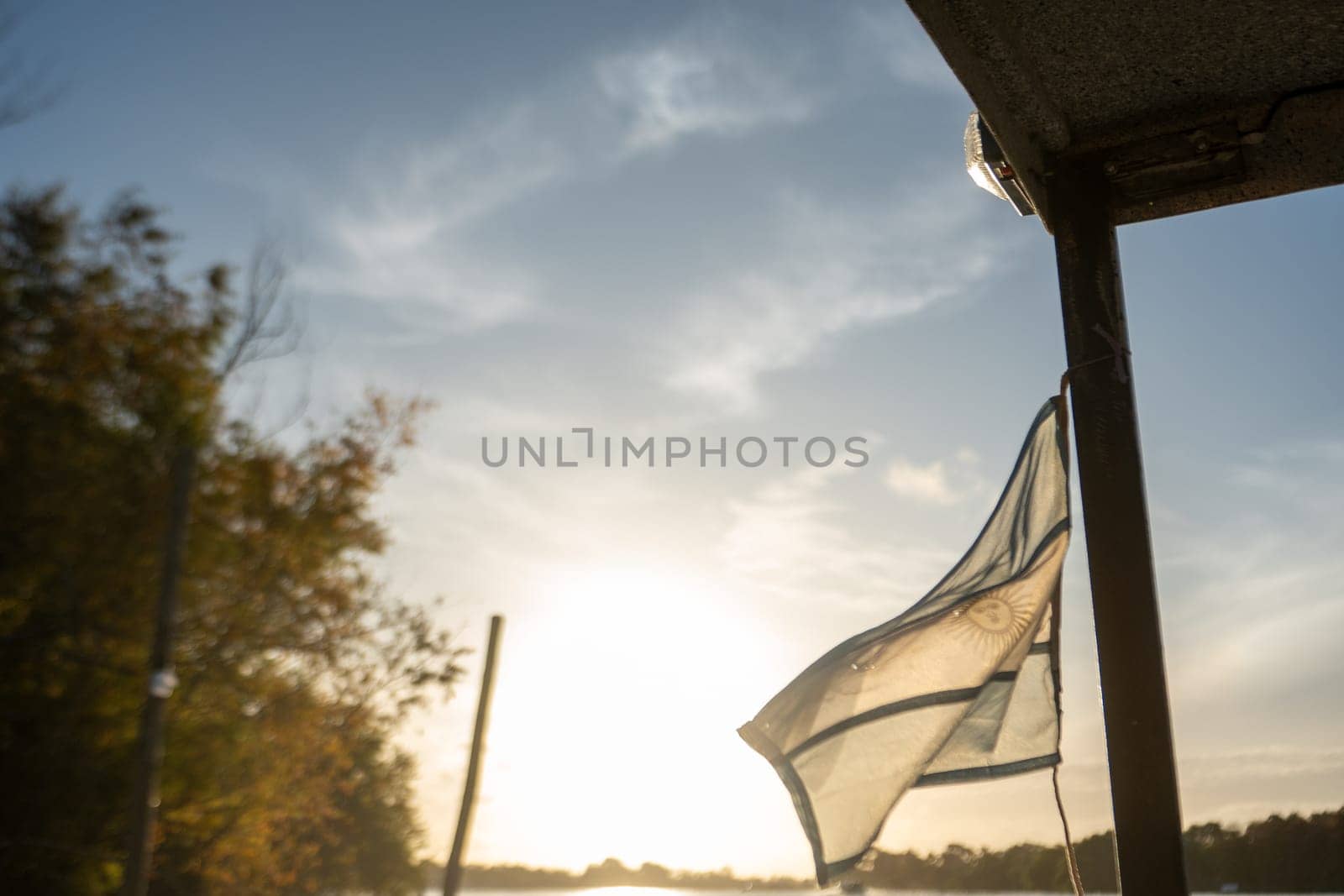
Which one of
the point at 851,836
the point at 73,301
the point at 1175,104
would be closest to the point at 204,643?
the point at 73,301

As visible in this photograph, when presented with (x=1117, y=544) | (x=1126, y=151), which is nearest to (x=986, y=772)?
(x=1117, y=544)

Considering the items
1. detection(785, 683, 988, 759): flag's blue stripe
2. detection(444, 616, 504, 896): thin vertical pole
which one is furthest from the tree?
detection(785, 683, 988, 759): flag's blue stripe

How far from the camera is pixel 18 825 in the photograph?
52.9 feet

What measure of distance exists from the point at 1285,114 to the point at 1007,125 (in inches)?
28.4

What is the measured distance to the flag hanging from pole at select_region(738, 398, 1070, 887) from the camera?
2809 mm

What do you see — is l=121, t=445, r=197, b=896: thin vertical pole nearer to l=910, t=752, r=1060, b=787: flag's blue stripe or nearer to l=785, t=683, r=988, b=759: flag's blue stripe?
l=785, t=683, r=988, b=759: flag's blue stripe

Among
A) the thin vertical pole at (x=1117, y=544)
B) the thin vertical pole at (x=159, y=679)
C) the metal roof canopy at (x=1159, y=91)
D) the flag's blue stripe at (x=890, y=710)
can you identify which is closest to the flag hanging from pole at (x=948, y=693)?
the flag's blue stripe at (x=890, y=710)

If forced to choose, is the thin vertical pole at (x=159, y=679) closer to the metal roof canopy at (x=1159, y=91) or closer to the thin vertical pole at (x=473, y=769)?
the thin vertical pole at (x=473, y=769)

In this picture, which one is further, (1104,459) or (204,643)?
(204,643)

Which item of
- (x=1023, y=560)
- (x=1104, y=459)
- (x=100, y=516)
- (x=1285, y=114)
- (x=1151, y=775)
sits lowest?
(x=1151, y=775)

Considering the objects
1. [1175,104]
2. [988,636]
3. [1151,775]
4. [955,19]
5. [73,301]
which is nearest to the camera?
[1151,775]

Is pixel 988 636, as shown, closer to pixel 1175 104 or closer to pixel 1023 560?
pixel 1023 560

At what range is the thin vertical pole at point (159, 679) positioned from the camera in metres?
10.1

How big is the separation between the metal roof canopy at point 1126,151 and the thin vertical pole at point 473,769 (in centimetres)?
1158
